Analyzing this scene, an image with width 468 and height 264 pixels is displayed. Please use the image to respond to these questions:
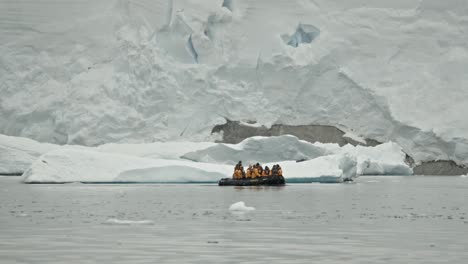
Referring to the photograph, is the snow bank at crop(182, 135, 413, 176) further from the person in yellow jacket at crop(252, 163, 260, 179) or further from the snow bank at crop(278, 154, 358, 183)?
the person in yellow jacket at crop(252, 163, 260, 179)

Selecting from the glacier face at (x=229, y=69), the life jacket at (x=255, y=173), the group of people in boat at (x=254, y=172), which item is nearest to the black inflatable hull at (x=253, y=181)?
the group of people in boat at (x=254, y=172)

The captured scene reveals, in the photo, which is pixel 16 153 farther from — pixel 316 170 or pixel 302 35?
pixel 302 35

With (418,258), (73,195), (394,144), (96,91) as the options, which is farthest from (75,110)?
(418,258)

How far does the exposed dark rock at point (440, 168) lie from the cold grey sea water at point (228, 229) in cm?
1511

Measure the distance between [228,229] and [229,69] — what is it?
22.8m

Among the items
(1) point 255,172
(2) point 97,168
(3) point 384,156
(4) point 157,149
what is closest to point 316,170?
(1) point 255,172

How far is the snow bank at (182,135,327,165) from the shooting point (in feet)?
98.3

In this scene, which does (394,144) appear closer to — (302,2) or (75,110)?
(302,2)

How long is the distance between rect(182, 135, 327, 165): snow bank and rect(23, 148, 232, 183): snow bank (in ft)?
15.1

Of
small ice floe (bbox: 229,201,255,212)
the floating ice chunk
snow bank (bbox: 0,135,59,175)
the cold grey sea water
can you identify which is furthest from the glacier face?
small ice floe (bbox: 229,201,255,212)

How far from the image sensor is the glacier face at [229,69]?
33.4 m

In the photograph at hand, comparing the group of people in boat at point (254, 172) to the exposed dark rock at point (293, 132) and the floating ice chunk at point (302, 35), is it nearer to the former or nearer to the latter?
the exposed dark rock at point (293, 132)

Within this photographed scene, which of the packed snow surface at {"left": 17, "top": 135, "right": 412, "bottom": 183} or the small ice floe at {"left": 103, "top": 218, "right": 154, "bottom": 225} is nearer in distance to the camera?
the small ice floe at {"left": 103, "top": 218, "right": 154, "bottom": 225}

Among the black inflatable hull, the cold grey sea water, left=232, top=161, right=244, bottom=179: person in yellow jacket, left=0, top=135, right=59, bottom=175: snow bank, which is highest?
left=0, top=135, right=59, bottom=175: snow bank
